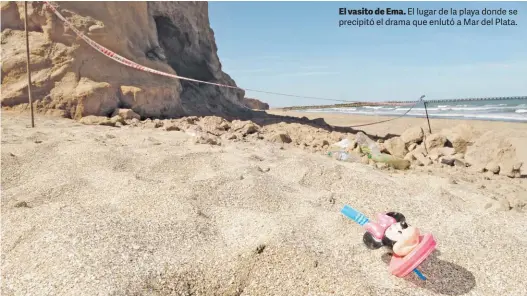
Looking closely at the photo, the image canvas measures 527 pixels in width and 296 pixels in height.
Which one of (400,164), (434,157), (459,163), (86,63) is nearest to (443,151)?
(434,157)

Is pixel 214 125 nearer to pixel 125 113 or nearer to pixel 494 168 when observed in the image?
pixel 125 113

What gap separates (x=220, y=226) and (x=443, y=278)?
59.0 inches

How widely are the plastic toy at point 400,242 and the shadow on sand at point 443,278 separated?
0.26 feet

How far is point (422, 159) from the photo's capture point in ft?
18.9

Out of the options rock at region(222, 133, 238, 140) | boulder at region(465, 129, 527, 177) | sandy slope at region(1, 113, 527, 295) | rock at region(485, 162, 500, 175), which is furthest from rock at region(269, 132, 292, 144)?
rock at region(485, 162, 500, 175)

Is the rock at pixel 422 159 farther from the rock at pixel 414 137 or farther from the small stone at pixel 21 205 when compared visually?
the small stone at pixel 21 205

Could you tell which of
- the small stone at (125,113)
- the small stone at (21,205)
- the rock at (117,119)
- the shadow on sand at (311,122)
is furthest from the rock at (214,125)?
the small stone at (21,205)

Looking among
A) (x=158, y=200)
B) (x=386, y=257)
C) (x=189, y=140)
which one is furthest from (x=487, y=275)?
(x=189, y=140)

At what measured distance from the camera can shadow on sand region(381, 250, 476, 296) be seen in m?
2.05

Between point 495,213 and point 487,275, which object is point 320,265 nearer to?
point 487,275

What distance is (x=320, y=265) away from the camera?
213 cm

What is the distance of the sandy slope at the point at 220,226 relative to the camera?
1.96 metres

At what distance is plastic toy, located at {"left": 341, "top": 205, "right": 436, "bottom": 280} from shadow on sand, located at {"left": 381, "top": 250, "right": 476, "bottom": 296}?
0.26 ft

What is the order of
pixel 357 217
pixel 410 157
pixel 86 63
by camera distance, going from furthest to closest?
pixel 86 63 < pixel 410 157 < pixel 357 217
